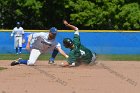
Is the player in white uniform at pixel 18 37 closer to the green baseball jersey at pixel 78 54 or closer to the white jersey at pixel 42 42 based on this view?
the white jersey at pixel 42 42

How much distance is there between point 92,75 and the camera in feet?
40.6

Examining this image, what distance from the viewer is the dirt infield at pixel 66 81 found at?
381 inches

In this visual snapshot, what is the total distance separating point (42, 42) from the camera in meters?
15.2

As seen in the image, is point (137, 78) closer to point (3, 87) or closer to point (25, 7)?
point (3, 87)

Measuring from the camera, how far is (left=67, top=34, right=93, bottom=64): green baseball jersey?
14805 millimetres

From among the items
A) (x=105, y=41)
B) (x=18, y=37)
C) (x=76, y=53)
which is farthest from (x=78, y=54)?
(x=105, y=41)

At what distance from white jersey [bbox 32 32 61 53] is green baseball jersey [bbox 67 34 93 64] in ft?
2.40

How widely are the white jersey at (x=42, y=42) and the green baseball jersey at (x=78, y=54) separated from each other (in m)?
0.73

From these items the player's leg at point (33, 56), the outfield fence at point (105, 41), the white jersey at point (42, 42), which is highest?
the white jersey at point (42, 42)

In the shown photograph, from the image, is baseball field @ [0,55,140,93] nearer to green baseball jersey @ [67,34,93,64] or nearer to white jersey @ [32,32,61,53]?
green baseball jersey @ [67,34,93,64]

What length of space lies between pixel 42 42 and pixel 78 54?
1241mm

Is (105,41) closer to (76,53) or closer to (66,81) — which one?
(76,53)

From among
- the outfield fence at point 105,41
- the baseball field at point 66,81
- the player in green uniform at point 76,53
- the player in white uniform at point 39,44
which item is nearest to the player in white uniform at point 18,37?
the outfield fence at point 105,41

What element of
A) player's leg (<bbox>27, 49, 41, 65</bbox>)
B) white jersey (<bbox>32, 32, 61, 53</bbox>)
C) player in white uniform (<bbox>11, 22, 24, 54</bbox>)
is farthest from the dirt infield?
player in white uniform (<bbox>11, 22, 24, 54</bbox>)
